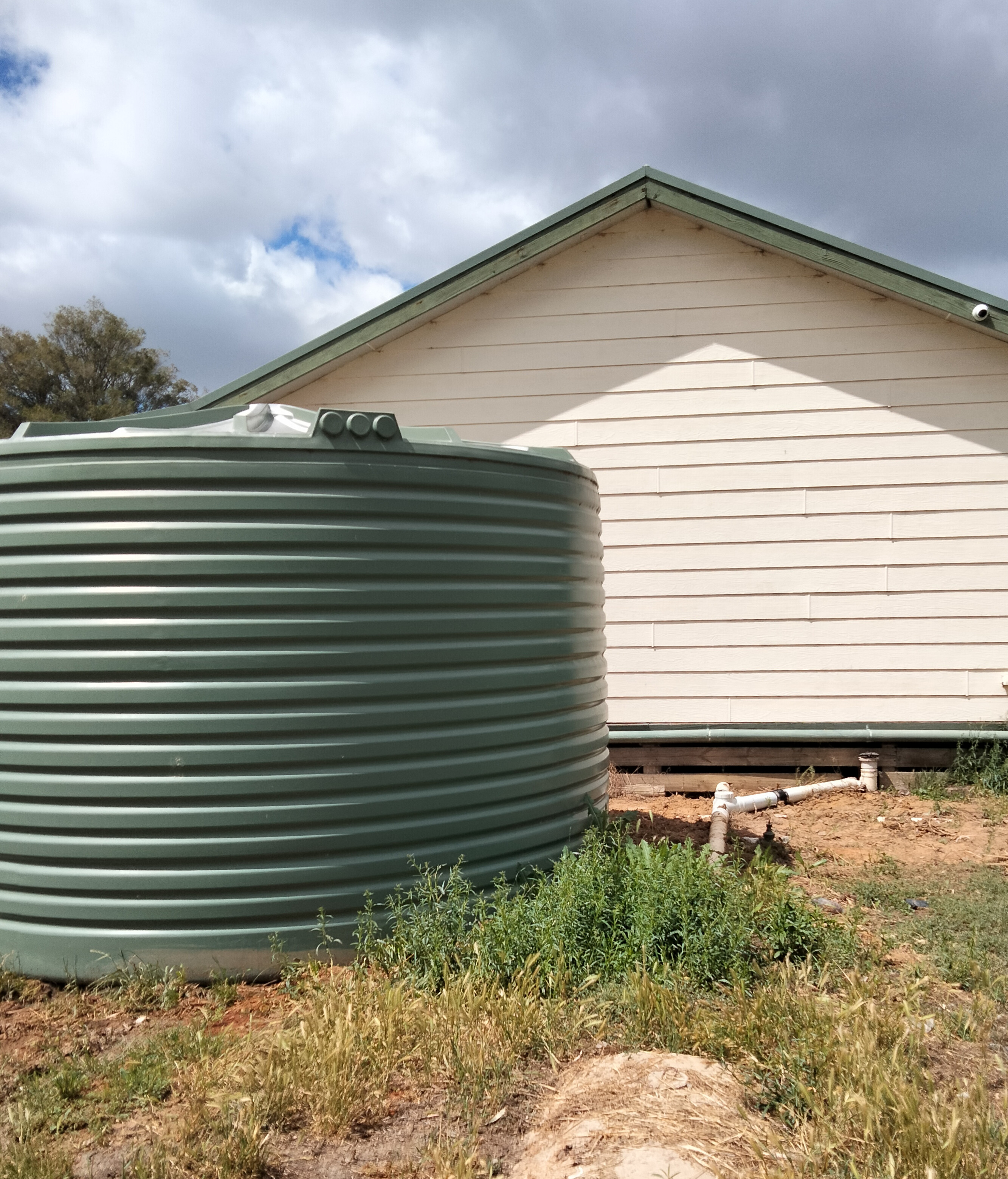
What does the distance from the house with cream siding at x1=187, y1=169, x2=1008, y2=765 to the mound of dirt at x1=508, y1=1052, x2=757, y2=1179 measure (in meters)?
4.75

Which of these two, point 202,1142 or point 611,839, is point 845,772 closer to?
point 611,839

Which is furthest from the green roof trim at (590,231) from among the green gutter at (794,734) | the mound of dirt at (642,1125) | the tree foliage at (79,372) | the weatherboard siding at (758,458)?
the tree foliage at (79,372)

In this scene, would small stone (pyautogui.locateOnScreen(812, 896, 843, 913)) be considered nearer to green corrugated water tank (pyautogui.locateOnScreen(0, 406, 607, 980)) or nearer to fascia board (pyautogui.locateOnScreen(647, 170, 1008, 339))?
green corrugated water tank (pyautogui.locateOnScreen(0, 406, 607, 980))

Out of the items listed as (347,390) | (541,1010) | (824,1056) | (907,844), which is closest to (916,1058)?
(824,1056)

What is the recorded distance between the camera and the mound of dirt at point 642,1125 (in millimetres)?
2209

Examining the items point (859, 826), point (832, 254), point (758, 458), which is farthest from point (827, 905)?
point (832, 254)

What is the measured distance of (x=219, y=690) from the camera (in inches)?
128

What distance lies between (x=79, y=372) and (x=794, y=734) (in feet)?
134

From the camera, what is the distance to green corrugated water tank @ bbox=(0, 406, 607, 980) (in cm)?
328

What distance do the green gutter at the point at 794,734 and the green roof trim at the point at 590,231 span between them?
2.73 metres

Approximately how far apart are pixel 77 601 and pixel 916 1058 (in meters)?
2.84

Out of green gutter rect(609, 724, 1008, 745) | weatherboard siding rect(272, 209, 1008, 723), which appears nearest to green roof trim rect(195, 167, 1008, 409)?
weatherboard siding rect(272, 209, 1008, 723)

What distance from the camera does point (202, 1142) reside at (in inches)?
90.0

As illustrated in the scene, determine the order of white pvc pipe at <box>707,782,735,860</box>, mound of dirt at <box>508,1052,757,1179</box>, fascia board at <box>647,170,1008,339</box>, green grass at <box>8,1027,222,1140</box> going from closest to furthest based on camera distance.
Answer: mound of dirt at <box>508,1052,757,1179</box> < green grass at <box>8,1027,222,1140</box> < white pvc pipe at <box>707,782,735,860</box> < fascia board at <box>647,170,1008,339</box>
